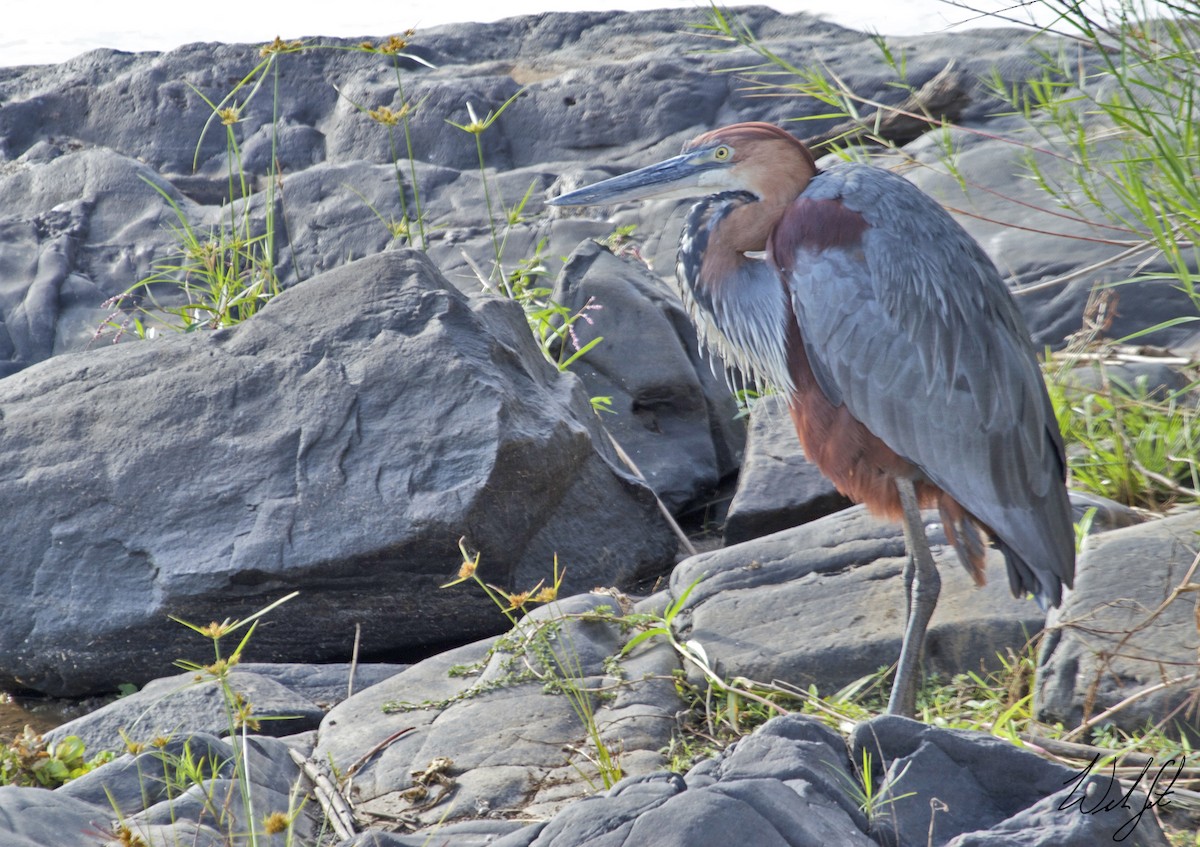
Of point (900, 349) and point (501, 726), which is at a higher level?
point (900, 349)

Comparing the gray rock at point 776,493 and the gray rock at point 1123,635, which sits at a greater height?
the gray rock at point 1123,635

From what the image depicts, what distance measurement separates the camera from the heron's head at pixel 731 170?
313cm

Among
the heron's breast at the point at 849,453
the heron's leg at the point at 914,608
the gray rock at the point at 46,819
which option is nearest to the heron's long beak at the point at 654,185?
the heron's breast at the point at 849,453

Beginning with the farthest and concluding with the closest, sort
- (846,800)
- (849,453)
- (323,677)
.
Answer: (323,677) → (849,453) → (846,800)

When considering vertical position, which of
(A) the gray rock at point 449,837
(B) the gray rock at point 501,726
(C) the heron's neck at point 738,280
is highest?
(C) the heron's neck at point 738,280

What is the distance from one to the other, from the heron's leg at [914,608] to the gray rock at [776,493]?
3.31ft

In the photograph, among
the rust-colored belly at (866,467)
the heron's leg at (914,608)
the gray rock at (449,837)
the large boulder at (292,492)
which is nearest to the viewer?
the gray rock at (449,837)

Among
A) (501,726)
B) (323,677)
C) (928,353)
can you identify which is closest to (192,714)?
(323,677)

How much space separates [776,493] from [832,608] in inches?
35.6

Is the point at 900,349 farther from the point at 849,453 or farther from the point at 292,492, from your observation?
the point at 292,492

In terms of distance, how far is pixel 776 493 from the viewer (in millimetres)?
4109

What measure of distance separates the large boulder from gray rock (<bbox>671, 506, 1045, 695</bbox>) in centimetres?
69

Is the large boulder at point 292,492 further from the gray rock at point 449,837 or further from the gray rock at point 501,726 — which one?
the gray rock at point 449,837

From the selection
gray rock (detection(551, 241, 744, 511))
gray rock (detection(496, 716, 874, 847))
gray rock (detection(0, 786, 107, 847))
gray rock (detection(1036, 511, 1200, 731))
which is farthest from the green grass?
gray rock (detection(0, 786, 107, 847))
